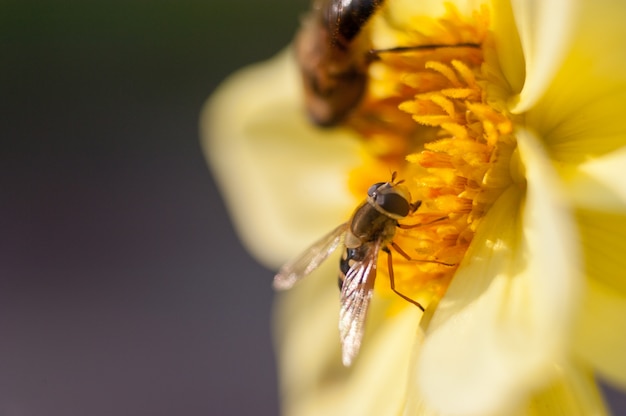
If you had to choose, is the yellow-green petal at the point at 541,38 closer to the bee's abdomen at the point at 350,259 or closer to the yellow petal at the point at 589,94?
the yellow petal at the point at 589,94

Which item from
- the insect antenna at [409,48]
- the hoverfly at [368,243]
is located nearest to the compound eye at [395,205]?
the hoverfly at [368,243]

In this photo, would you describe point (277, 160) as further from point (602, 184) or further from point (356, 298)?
point (602, 184)

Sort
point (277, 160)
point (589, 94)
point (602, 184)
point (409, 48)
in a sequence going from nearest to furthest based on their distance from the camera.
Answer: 1. point (602, 184)
2. point (589, 94)
3. point (409, 48)
4. point (277, 160)

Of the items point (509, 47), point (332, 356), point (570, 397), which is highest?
point (509, 47)

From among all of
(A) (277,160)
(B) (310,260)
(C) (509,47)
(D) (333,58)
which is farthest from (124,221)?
(C) (509,47)

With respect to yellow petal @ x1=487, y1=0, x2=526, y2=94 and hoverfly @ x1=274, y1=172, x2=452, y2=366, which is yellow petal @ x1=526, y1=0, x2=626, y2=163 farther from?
hoverfly @ x1=274, y1=172, x2=452, y2=366

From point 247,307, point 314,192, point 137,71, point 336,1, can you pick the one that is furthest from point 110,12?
point 336,1

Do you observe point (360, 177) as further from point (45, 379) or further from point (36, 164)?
point (36, 164)
